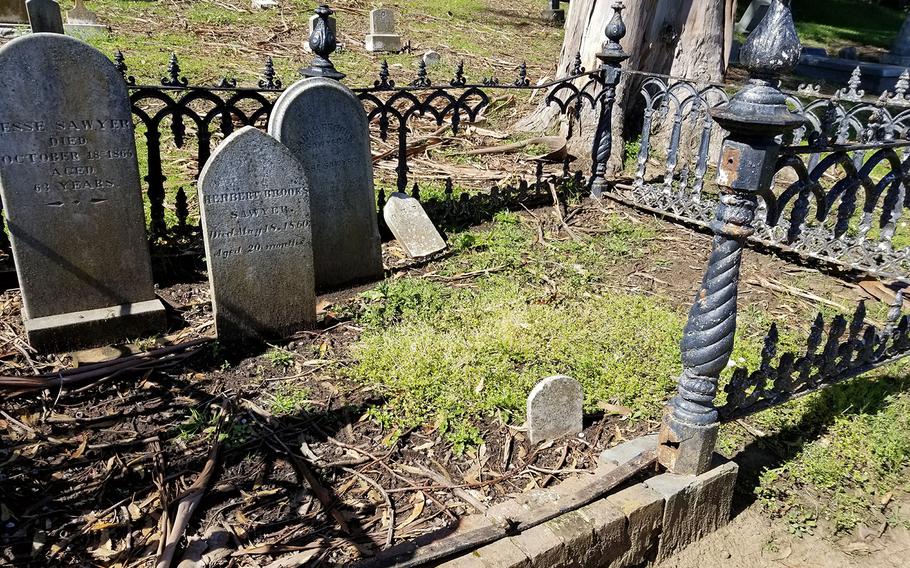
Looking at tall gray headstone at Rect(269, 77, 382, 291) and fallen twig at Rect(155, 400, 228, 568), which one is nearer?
fallen twig at Rect(155, 400, 228, 568)

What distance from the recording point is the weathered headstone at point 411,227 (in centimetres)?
606

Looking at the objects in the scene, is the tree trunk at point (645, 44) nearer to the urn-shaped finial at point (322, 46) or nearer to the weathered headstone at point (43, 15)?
the urn-shaped finial at point (322, 46)

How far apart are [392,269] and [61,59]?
2784 mm

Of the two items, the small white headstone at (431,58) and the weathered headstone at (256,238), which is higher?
the small white headstone at (431,58)

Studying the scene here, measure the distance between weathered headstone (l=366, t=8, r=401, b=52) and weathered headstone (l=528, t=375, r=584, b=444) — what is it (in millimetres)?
11268

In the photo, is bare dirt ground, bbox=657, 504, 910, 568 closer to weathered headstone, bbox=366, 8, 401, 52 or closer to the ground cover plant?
the ground cover plant

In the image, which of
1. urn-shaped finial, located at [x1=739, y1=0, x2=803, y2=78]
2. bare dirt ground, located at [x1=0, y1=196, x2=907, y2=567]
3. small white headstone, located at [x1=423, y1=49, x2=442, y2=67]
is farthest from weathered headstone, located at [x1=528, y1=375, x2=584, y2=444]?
small white headstone, located at [x1=423, y1=49, x2=442, y2=67]

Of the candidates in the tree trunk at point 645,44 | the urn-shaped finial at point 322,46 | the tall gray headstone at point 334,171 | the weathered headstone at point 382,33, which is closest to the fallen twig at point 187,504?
the tall gray headstone at point 334,171

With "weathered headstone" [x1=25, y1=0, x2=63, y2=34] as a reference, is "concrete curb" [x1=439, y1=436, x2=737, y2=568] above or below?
below

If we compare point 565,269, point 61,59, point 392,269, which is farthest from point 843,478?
point 61,59

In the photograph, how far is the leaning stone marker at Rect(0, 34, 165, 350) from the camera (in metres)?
4.03

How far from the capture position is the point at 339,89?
198 inches

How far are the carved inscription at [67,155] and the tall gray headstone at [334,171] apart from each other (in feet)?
3.56

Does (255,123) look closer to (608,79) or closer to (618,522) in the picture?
(608,79)
